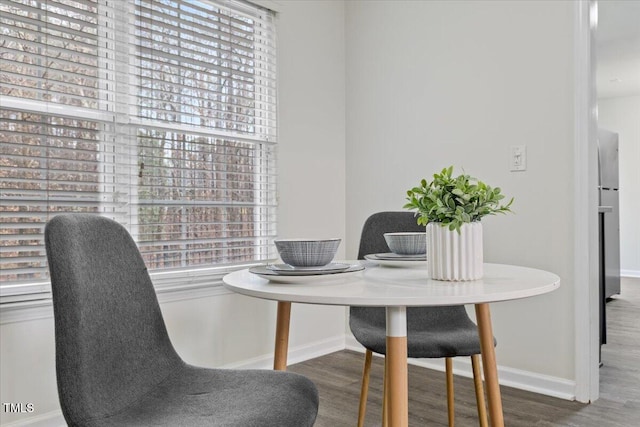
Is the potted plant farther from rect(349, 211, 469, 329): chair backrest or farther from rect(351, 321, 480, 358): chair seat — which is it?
rect(349, 211, 469, 329): chair backrest

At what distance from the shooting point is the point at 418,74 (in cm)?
291

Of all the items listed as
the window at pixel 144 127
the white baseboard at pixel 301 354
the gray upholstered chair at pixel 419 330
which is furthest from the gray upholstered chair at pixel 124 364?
the white baseboard at pixel 301 354

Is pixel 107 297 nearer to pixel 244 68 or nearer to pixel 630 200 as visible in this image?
pixel 244 68

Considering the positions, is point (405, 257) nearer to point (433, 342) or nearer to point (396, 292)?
point (433, 342)

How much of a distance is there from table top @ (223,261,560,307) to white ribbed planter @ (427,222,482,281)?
3cm

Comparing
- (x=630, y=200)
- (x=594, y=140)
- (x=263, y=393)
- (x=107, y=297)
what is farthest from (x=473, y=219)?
(x=630, y=200)

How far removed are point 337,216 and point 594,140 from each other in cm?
150

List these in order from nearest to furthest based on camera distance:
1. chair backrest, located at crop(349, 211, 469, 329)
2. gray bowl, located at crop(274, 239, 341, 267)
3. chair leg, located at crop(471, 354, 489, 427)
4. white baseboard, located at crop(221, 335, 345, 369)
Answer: gray bowl, located at crop(274, 239, 341, 267)
chair leg, located at crop(471, 354, 489, 427)
chair backrest, located at crop(349, 211, 469, 329)
white baseboard, located at crop(221, 335, 345, 369)

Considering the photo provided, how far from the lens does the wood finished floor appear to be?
6.91 feet

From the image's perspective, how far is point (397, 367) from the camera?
1072 mm

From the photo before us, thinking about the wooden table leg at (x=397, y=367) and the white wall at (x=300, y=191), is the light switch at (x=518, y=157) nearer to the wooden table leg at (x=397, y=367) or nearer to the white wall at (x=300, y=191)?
the white wall at (x=300, y=191)

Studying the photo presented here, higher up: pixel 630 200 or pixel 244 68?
pixel 244 68

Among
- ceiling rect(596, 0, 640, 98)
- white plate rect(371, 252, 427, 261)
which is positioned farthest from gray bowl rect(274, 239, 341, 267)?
ceiling rect(596, 0, 640, 98)

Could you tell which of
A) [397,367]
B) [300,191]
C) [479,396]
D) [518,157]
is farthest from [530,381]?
[397,367]
